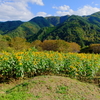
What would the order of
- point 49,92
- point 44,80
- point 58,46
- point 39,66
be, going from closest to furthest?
1. point 49,92
2. point 44,80
3. point 39,66
4. point 58,46

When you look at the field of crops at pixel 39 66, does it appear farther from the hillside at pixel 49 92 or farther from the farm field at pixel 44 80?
the hillside at pixel 49 92

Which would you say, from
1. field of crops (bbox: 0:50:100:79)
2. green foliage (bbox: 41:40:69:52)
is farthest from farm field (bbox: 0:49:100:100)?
green foliage (bbox: 41:40:69:52)

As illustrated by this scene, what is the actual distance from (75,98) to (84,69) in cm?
341

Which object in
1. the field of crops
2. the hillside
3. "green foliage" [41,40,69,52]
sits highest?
"green foliage" [41,40,69,52]

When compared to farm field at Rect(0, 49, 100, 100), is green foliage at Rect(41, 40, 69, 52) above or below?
above

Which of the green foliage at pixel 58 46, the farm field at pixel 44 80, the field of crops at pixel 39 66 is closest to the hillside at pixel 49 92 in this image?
the farm field at pixel 44 80

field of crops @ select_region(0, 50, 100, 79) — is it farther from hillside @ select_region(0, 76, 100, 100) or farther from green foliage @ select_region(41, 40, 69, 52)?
green foliage @ select_region(41, 40, 69, 52)

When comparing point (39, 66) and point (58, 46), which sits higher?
point (58, 46)

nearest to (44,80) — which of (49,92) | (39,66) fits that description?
(49,92)

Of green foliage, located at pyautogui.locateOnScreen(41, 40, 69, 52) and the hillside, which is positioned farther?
green foliage, located at pyautogui.locateOnScreen(41, 40, 69, 52)

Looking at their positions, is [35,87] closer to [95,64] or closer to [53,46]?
[95,64]

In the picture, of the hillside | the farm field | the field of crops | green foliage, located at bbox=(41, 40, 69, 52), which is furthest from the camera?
green foliage, located at bbox=(41, 40, 69, 52)

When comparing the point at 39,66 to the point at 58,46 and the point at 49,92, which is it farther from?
the point at 58,46

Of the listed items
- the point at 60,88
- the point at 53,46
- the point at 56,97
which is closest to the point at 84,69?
the point at 60,88
